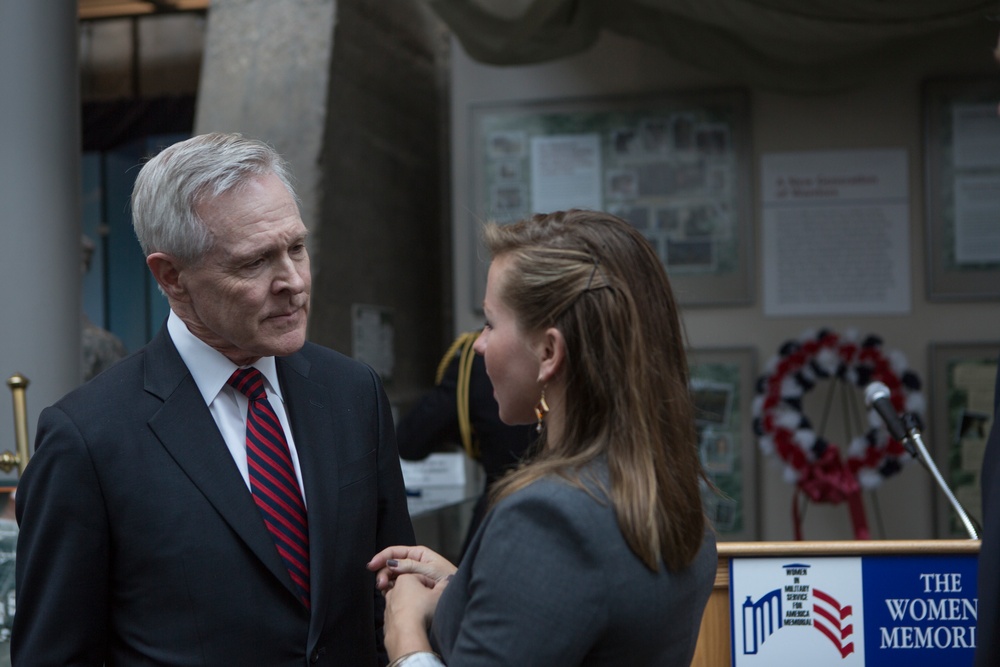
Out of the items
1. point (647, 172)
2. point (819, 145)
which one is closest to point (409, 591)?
point (647, 172)

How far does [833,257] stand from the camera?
16.6 ft

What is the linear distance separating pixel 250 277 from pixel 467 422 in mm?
1990

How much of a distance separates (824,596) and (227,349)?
4.29 ft

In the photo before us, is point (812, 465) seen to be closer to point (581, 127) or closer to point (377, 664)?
point (581, 127)

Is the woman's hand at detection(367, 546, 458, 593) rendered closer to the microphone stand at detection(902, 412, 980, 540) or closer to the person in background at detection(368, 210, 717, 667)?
the person in background at detection(368, 210, 717, 667)

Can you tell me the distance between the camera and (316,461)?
1.72 m

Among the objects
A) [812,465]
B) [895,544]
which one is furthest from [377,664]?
[812,465]

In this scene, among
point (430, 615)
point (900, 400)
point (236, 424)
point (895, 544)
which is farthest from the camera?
point (900, 400)

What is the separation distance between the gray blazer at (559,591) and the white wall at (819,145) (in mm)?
4045

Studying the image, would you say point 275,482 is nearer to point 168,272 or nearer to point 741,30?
point 168,272

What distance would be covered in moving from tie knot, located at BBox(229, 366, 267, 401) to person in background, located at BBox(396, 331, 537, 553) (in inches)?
70.5

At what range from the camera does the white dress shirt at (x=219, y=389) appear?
66.3 inches

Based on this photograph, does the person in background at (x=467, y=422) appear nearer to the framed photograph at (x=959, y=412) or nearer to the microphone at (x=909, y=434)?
the microphone at (x=909, y=434)

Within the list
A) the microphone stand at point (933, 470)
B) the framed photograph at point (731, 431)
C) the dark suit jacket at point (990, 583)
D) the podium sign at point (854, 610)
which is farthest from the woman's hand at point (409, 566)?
the framed photograph at point (731, 431)
